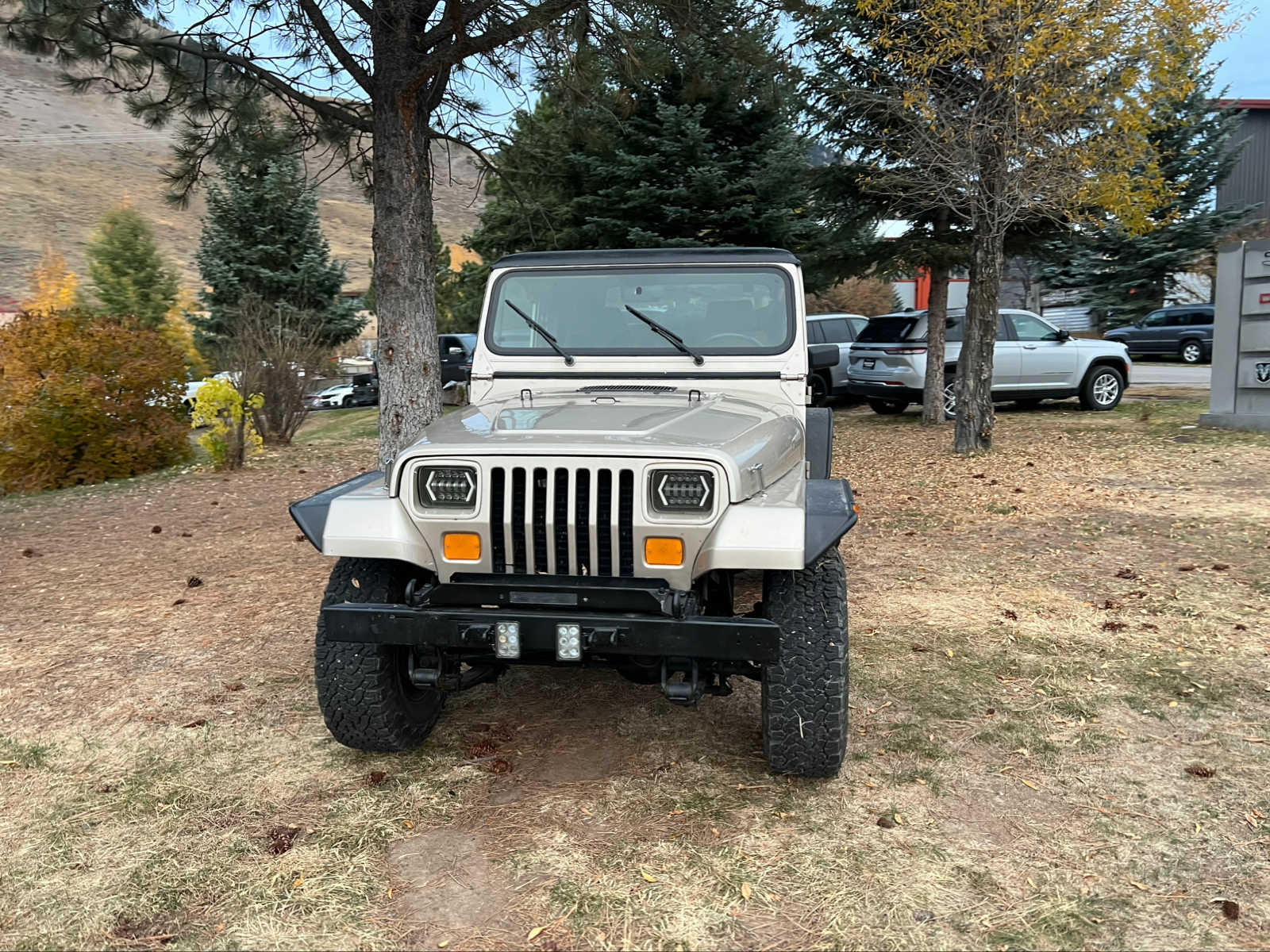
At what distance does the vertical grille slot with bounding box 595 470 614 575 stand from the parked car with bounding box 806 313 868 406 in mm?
12848

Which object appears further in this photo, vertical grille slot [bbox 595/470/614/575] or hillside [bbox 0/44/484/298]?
hillside [bbox 0/44/484/298]

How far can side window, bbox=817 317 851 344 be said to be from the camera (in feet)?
54.5

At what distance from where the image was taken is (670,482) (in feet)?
9.97

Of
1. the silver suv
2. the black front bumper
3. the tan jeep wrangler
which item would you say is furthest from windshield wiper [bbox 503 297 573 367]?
the silver suv

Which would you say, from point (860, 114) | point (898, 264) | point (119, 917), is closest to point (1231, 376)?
point (898, 264)

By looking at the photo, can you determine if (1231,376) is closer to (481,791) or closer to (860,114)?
(860,114)

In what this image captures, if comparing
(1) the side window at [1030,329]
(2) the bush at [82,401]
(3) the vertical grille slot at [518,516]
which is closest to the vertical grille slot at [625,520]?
(3) the vertical grille slot at [518,516]

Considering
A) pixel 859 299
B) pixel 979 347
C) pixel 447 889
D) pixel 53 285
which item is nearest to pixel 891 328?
pixel 979 347

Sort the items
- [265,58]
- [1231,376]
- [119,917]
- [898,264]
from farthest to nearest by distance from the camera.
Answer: [898,264] < [1231,376] < [265,58] < [119,917]

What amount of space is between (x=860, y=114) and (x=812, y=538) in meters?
10.6

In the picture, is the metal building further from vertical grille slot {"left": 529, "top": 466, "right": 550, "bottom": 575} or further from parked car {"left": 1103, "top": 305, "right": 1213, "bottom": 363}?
vertical grille slot {"left": 529, "top": 466, "right": 550, "bottom": 575}

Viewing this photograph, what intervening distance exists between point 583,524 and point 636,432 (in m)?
0.38

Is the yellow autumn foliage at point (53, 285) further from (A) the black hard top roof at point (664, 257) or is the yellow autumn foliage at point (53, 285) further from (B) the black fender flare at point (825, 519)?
(B) the black fender flare at point (825, 519)

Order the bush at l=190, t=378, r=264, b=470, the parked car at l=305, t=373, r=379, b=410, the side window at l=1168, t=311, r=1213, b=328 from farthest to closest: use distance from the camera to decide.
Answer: the parked car at l=305, t=373, r=379, b=410, the side window at l=1168, t=311, r=1213, b=328, the bush at l=190, t=378, r=264, b=470
